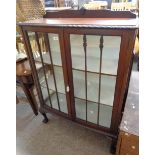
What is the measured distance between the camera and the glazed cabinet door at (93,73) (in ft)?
3.27

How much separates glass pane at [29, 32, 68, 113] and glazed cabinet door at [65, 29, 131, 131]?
0.46ft

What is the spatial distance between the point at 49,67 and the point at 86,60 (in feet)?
1.34

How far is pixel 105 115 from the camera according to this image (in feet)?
4.48

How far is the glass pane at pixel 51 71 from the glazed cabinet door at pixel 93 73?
5.6 inches

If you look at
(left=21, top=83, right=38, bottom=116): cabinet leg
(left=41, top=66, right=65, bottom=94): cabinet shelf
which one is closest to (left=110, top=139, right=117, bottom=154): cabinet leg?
(left=41, top=66, right=65, bottom=94): cabinet shelf

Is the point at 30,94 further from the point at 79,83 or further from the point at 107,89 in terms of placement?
the point at 107,89

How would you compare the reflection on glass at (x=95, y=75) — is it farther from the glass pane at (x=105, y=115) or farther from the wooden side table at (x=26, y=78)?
the wooden side table at (x=26, y=78)

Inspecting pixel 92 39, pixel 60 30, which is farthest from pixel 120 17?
pixel 60 30

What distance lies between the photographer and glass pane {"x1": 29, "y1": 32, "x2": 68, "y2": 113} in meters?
1.22

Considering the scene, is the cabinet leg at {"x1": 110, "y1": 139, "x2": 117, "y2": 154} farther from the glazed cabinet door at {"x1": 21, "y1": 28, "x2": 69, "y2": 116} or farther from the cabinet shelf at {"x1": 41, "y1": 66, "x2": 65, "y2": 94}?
the cabinet shelf at {"x1": 41, "y1": 66, "x2": 65, "y2": 94}

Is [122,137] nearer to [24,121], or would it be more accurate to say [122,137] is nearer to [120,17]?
[120,17]

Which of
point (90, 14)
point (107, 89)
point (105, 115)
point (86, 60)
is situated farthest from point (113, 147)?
point (90, 14)

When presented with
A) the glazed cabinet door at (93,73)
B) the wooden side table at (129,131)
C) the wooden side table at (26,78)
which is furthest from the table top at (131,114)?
the wooden side table at (26,78)
